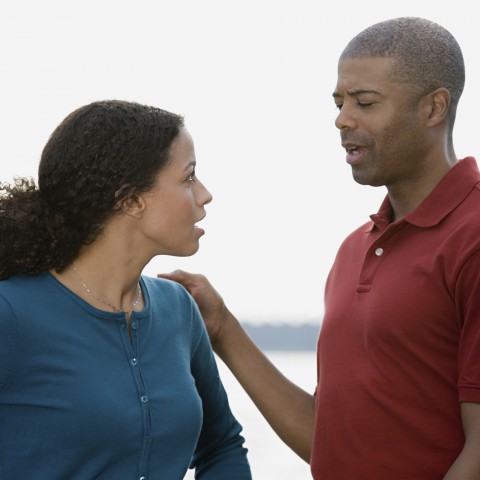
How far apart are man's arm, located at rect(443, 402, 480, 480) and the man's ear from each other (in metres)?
0.59

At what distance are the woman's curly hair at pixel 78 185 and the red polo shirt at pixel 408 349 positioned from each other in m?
0.52

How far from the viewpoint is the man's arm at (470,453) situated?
1.71 metres

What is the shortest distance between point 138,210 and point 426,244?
1.89 ft

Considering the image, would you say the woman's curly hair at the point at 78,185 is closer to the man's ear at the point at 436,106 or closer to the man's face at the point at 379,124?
the man's face at the point at 379,124

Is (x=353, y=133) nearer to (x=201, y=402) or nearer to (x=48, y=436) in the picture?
(x=201, y=402)

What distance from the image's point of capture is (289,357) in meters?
24.8

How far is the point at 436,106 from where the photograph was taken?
1.99 metres

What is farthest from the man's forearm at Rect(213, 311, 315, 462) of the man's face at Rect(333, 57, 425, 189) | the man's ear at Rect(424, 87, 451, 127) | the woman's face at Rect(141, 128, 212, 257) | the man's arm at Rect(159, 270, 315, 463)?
the man's ear at Rect(424, 87, 451, 127)

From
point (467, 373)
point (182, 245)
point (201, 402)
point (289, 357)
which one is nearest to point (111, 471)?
point (201, 402)

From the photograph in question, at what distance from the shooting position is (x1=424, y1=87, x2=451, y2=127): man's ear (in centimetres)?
198

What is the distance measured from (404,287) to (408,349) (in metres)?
0.12

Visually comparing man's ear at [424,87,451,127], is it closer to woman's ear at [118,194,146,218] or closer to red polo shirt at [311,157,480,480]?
red polo shirt at [311,157,480,480]

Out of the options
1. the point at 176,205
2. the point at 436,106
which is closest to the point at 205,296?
the point at 176,205

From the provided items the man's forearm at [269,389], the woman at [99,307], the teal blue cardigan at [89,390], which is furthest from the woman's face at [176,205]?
the man's forearm at [269,389]
